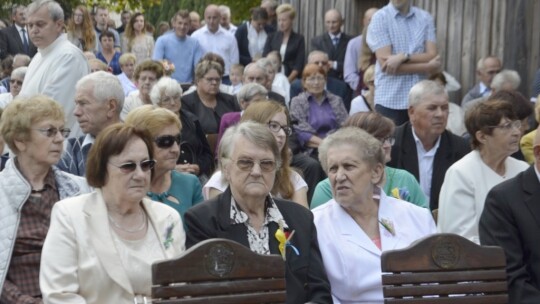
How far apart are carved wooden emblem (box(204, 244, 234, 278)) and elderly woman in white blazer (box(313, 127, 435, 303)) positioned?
1.05 m

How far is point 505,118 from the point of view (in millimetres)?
7375

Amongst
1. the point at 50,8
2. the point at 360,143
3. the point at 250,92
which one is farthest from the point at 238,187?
the point at 250,92

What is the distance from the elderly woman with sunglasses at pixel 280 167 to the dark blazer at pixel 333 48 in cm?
716

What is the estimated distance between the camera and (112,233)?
5469 millimetres

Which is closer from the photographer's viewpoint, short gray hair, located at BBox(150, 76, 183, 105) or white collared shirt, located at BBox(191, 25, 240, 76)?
short gray hair, located at BBox(150, 76, 183, 105)

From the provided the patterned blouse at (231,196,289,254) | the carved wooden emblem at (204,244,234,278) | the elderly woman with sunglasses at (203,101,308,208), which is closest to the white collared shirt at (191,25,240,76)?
the elderly woman with sunglasses at (203,101,308,208)

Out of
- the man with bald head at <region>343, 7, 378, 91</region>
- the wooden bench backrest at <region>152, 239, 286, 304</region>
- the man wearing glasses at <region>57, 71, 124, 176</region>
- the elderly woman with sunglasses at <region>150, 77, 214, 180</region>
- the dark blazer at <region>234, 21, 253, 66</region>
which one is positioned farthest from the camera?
the dark blazer at <region>234, 21, 253, 66</region>

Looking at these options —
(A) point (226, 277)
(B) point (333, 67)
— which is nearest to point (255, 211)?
(A) point (226, 277)

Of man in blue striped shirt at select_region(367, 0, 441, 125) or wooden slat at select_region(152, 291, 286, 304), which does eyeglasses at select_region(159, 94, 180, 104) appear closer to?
man in blue striped shirt at select_region(367, 0, 441, 125)

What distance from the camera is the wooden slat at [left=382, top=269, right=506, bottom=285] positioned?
17.3 ft

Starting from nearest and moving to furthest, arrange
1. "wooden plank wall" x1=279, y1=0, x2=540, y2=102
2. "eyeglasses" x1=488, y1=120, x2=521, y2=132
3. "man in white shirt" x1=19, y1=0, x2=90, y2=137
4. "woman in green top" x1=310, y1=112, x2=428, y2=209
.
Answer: "woman in green top" x1=310, y1=112, x2=428, y2=209 → "eyeglasses" x1=488, y1=120, x2=521, y2=132 → "man in white shirt" x1=19, y1=0, x2=90, y2=137 → "wooden plank wall" x1=279, y1=0, x2=540, y2=102

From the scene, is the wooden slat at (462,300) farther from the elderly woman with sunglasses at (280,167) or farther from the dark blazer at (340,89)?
the dark blazer at (340,89)

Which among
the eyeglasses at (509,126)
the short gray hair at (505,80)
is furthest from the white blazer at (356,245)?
the short gray hair at (505,80)

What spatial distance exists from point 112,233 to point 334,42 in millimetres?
10051
